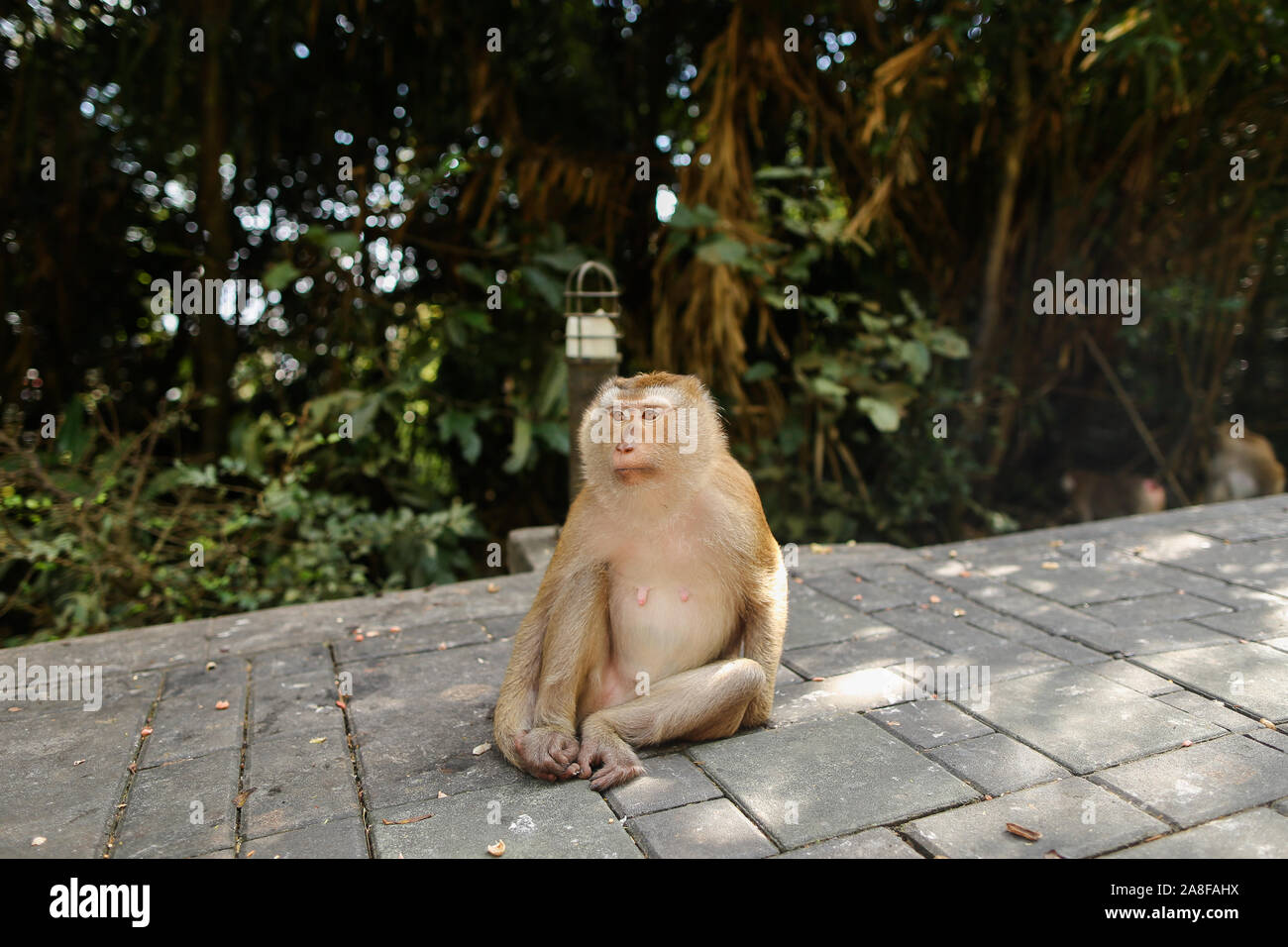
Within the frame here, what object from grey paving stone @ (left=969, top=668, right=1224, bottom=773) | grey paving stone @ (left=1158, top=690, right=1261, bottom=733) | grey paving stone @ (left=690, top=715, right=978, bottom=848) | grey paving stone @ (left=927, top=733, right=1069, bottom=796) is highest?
grey paving stone @ (left=1158, top=690, right=1261, bottom=733)

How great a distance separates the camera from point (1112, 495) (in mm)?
6973

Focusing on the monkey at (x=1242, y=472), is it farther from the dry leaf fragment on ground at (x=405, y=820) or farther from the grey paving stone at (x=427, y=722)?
the dry leaf fragment on ground at (x=405, y=820)

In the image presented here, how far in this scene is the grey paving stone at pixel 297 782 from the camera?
2316mm

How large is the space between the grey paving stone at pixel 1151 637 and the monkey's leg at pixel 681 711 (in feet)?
4.87

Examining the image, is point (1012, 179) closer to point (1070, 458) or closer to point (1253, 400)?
point (1070, 458)

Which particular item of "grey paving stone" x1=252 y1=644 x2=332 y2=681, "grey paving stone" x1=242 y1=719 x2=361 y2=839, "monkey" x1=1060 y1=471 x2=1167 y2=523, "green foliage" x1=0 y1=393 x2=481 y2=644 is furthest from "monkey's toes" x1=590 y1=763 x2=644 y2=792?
"monkey" x1=1060 y1=471 x2=1167 y2=523

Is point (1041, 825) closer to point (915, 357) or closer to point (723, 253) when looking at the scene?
point (723, 253)

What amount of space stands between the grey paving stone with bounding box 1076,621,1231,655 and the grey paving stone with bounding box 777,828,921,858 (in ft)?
5.09

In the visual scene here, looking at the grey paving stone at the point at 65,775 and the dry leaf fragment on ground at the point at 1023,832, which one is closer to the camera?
the dry leaf fragment on ground at the point at 1023,832

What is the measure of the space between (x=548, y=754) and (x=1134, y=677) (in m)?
1.93

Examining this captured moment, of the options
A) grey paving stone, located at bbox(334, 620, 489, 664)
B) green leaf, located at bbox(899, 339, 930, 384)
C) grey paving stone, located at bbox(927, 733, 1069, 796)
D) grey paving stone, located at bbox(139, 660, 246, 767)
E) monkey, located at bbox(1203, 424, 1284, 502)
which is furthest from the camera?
monkey, located at bbox(1203, 424, 1284, 502)

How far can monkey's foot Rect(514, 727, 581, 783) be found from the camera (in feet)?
8.04

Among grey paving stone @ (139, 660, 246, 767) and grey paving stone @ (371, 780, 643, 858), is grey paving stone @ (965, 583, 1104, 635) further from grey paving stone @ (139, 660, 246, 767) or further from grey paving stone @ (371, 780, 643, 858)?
grey paving stone @ (139, 660, 246, 767)

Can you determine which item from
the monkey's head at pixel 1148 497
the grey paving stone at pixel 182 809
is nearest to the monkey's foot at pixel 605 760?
the grey paving stone at pixel 182 809
